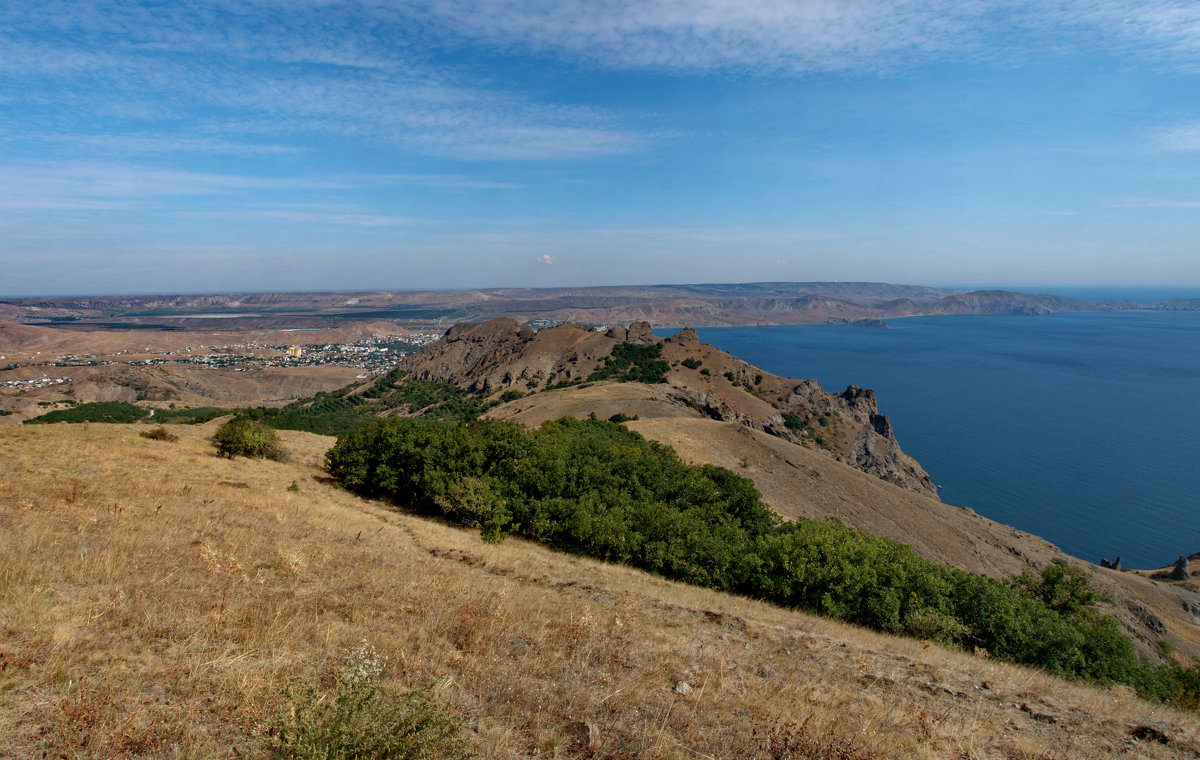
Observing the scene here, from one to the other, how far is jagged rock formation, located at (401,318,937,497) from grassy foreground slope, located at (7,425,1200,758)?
54.3 m

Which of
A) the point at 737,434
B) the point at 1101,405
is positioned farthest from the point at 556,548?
the point at 1101,405

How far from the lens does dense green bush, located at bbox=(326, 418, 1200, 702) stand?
1795 centimetres

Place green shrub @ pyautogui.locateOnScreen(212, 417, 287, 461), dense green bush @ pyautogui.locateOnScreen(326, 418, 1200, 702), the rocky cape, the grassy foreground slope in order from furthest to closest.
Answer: the rocky cape → green shrub @ pyautogui.locateOnScreen(212, 417, 287, 461) → dense green bush @ pyautogui.locateOnScreen(326, 418, 1200, 702) → the grassy foreground slope

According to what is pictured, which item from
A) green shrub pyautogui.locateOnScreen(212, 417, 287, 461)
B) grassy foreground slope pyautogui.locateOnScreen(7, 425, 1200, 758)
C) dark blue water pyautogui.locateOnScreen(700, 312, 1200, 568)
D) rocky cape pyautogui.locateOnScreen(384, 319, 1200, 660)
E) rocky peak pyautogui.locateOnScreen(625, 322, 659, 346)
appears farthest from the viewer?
rocky peak pyautogui.locateOnScreen(625, 322, 659, 346)

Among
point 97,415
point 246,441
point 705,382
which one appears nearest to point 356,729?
point 246,441

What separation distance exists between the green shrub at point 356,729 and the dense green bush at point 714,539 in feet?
51.6

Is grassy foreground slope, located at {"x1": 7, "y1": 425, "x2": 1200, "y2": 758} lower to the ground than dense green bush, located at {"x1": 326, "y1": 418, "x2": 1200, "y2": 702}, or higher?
higher

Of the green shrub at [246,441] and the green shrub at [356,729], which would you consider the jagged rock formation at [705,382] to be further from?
the green shrub at [356,729]

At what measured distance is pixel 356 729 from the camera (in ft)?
16.2

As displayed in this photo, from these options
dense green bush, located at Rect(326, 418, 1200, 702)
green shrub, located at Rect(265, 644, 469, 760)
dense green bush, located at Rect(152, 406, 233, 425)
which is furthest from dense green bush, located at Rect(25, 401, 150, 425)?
green shrub, located at Rect(265, 644, 469, 760)

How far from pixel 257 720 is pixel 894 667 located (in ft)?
38.6

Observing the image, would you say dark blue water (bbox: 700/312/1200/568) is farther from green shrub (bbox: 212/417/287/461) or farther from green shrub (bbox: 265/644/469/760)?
green shrub (bbox: 265/644/469/760)

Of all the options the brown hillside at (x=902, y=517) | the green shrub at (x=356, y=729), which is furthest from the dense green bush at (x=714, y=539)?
the green shrub at (x=356, y=729)

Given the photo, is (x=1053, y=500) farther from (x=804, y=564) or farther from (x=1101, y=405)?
(x=804, y=564)
